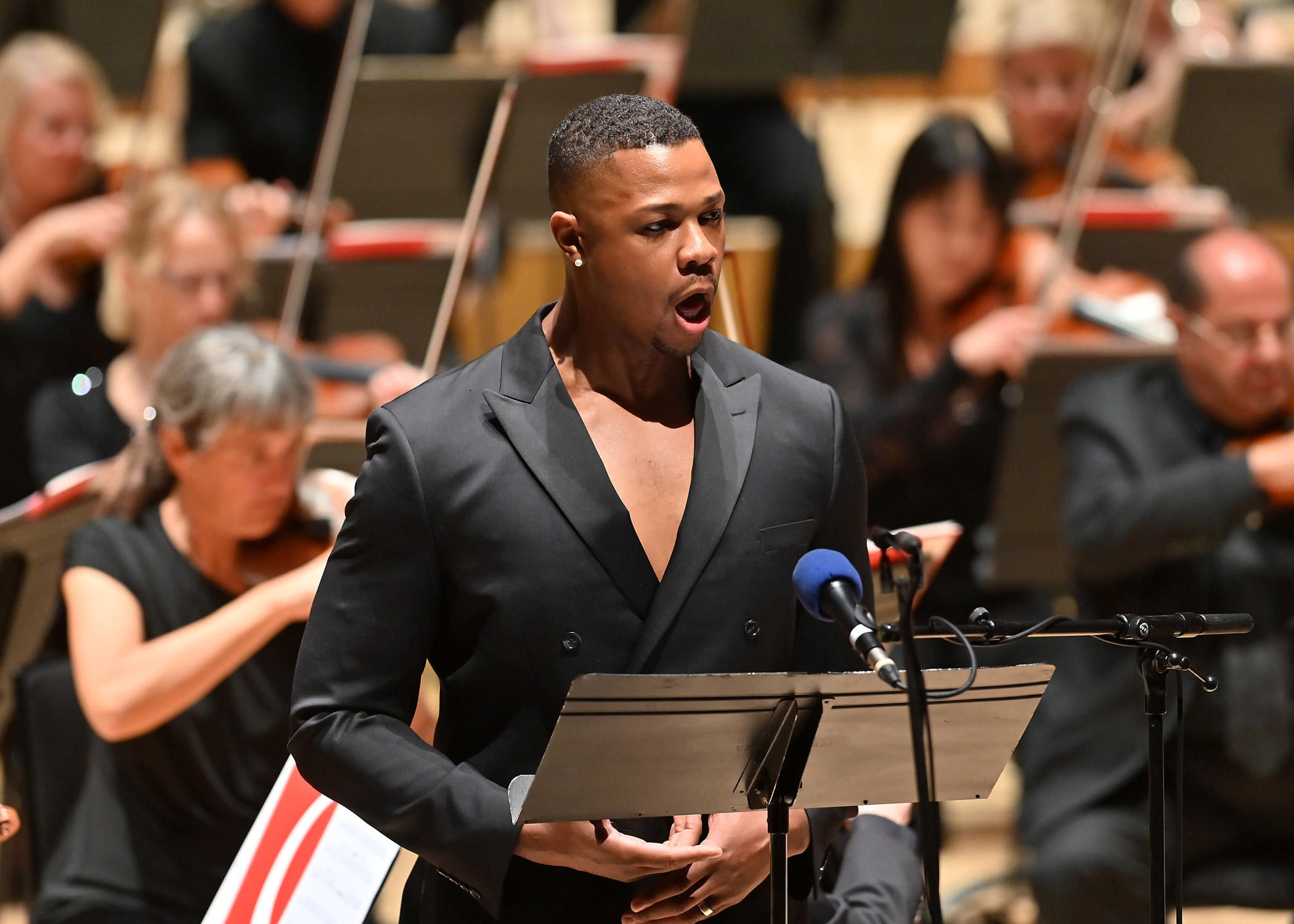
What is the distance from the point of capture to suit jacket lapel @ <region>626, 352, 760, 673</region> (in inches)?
64.6

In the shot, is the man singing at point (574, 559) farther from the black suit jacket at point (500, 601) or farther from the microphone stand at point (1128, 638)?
the microphone stand at point (1128, 638)

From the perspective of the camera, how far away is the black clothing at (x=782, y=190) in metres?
4.56

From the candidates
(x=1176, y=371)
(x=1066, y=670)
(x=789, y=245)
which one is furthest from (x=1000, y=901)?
(x=789, y=245)

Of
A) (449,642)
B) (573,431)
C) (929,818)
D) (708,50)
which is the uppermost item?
(708,50)

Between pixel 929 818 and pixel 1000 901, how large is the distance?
2350mm

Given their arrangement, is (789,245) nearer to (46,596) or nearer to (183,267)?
(183,267)

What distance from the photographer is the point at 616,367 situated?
1694mm

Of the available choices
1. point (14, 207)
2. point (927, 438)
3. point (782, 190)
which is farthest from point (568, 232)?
point (782, 190)

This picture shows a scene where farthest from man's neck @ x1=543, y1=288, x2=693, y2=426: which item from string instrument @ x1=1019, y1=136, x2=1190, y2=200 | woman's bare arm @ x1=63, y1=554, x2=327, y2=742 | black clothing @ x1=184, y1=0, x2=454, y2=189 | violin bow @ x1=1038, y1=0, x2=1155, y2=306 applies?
black clothing @ x1=184, y1=0, x2=454, y2=189

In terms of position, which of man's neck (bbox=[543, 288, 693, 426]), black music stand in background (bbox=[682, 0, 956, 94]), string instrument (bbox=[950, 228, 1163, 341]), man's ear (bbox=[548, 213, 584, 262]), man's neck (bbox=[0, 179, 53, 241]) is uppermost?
black music stand in background (bbox=[682, 0, 956, 94])

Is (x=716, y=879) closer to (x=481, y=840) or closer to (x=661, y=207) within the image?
(x=481, y=840)

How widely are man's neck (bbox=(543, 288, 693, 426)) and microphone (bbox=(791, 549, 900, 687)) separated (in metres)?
0.27

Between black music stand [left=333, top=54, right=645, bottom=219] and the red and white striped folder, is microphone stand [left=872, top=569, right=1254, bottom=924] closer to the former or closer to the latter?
the red and white striped folder

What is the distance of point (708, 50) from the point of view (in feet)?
13.9
